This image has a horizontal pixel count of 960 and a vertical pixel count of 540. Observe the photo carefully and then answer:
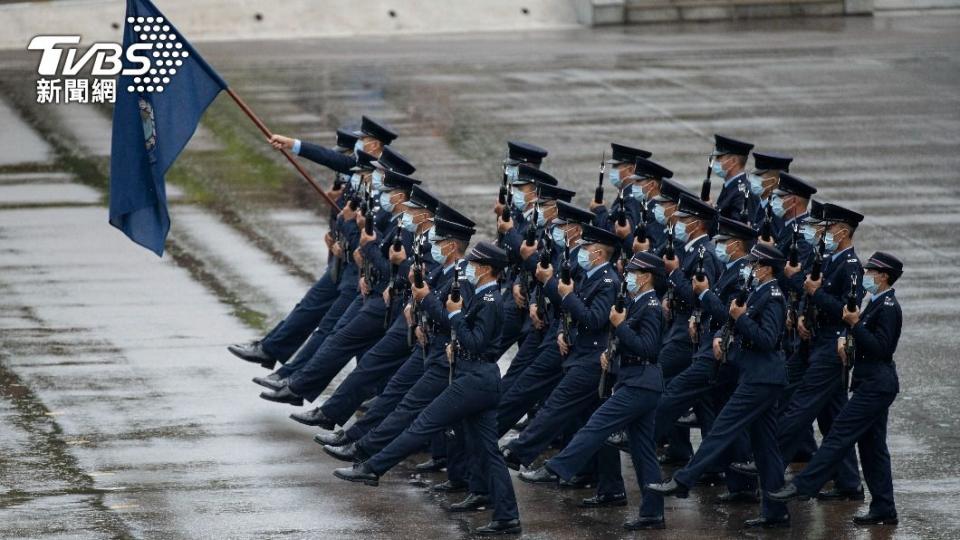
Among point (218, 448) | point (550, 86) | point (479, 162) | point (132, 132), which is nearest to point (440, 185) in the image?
point (479, 162)

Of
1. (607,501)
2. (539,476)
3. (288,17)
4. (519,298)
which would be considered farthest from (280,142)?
(288,17)

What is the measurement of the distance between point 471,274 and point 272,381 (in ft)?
9.11

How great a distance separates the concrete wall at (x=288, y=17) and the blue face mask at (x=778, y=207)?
16.5 meters

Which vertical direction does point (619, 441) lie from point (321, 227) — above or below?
above

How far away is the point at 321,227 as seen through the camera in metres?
17.9

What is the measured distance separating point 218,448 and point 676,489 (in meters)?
3.01

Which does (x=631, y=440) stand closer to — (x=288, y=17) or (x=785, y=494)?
(x=785, y=494)

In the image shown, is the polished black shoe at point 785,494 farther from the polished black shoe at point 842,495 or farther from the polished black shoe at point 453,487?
the polished black shoe at point 453,487

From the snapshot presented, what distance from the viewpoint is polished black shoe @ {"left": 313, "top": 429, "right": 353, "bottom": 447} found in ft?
37.9

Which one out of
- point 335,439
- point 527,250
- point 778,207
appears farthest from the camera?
point 527,250

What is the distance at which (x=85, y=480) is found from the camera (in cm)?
1121

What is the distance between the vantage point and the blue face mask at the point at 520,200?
12500 millimetres

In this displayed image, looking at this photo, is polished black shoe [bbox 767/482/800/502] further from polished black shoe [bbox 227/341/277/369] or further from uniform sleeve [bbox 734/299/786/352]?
polished black shoe [bbox 227/341/277/369]

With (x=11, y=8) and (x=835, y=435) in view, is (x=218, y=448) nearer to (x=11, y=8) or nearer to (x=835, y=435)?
(x=835, y=435)
